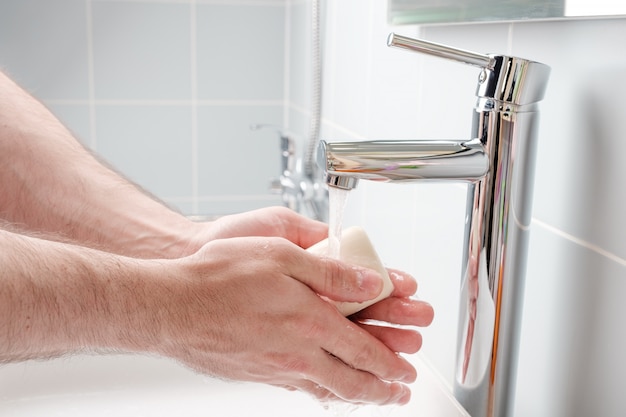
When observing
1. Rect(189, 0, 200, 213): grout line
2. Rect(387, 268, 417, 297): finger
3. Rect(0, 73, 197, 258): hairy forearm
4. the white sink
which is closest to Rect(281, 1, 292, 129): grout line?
Rect(189, 0, 200, 213): grout line

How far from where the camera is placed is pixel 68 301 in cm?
55

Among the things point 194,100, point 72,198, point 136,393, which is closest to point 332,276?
point 136,393

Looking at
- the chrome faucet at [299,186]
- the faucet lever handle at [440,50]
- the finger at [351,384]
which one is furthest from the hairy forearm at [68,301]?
the chrome faucet at [299,186]

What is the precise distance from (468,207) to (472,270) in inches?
1.9

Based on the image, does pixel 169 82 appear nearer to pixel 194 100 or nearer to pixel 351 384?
pixel 194 100

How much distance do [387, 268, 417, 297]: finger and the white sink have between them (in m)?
0.11

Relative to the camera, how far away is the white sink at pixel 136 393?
762 mm

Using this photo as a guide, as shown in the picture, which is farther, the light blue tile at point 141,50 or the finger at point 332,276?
the light blue tile at point 141,50

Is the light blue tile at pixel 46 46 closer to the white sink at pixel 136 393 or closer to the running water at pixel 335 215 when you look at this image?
the white sink at pixel 136 393

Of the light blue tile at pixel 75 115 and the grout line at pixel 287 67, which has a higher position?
the grout line at pixel 287 67

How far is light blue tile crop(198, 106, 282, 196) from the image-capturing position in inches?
69.4

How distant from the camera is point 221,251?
0.58m

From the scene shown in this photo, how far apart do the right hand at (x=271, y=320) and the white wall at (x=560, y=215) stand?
5.4 inches

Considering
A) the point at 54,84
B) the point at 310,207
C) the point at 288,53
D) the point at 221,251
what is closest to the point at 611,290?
the point at 221,251
